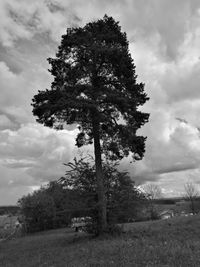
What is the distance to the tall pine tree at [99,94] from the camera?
87.9 ft

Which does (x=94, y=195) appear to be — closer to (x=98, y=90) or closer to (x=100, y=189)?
(x=100, y=189)

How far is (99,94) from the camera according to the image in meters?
26.7

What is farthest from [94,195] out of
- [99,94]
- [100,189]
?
[99,94]

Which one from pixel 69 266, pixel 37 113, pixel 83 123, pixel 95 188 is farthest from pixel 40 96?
pixel 69 266

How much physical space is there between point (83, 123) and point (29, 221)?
150 ft

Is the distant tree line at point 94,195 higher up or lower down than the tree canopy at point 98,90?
lower down

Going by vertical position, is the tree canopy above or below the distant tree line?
above

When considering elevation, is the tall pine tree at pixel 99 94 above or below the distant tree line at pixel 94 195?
above

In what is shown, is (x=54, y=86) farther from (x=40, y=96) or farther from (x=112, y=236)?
(x=112, y=236)

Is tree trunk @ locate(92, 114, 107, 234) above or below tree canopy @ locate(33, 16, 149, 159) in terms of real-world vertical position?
below

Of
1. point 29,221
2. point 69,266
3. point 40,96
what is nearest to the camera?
point 69,266

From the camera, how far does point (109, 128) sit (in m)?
28.6

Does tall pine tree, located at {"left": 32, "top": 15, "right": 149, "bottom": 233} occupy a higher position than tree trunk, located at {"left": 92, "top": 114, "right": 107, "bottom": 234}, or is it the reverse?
tall pine tree, located at {"left": 32, "top": 15, "right": 149, "bottom": 233}

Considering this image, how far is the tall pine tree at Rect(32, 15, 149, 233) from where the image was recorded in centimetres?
2678
